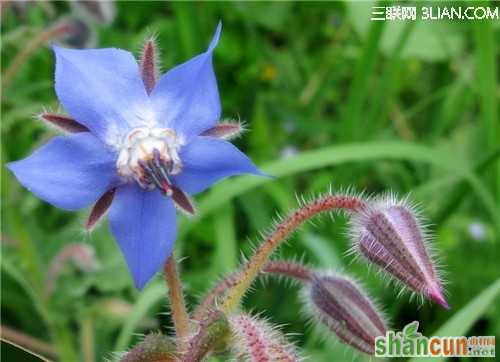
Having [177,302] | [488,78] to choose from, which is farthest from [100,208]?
[488,78]

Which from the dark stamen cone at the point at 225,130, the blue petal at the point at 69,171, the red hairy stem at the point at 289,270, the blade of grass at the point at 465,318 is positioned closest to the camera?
the blue petal at the point at 69,171

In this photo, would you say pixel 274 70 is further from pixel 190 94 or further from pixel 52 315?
pixel 190 94

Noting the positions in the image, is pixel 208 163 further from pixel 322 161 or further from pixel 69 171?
pixel 322 161

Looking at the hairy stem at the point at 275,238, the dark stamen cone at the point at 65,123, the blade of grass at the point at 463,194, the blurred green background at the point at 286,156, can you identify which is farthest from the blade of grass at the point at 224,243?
the dark stamen cone at the point at 65,123

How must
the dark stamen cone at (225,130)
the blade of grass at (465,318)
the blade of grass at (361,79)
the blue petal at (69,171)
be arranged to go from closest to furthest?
1. the blue petal at (69,171)
2. the dark stamen cone at (225,130)
3. the blade of grass at (465,318)
4. the blade of grass at (361,79)

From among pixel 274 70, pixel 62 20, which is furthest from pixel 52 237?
pixel 274 70

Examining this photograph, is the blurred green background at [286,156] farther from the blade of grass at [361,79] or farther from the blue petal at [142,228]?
the blue petal at [142,228]
